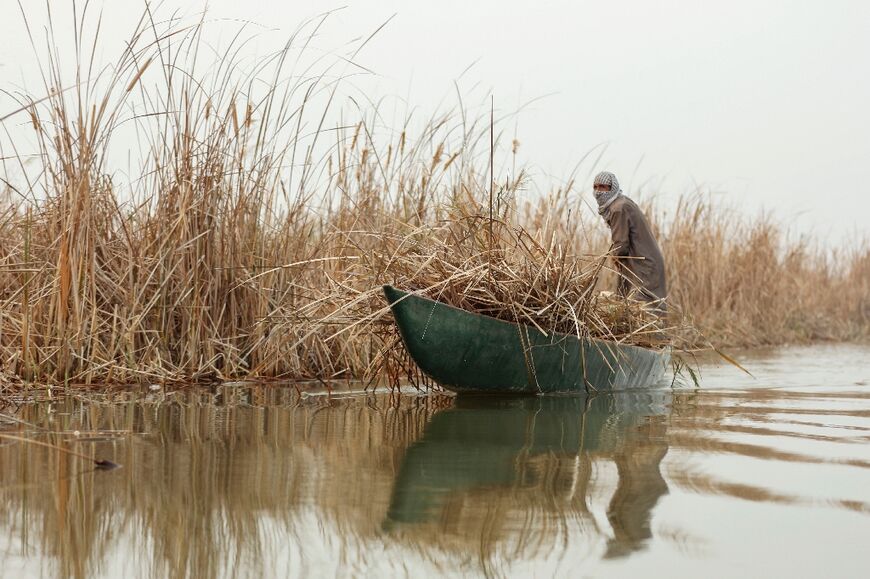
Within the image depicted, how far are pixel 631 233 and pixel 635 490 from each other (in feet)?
17.2

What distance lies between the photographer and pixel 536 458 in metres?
4.10

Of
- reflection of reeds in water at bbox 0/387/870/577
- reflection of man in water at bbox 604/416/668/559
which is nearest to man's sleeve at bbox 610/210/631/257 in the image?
reflection of reeds in water at bbox 0/387/870/577

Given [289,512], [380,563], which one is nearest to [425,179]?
[289,512]

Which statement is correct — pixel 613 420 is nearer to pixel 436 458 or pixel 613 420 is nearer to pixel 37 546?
pixel 436 458

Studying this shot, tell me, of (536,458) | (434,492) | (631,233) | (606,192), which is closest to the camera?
(434,492)

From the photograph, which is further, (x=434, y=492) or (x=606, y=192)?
(x=606, y=192)

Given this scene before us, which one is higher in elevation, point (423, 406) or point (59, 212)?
point (59, 212)

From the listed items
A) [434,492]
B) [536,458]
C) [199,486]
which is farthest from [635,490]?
[199,486]

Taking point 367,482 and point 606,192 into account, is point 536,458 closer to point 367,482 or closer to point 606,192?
point 367,482

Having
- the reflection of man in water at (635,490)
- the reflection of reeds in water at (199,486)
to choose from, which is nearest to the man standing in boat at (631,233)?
the reflection of reeds in water at (199,486)

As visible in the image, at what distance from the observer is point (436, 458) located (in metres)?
4.09

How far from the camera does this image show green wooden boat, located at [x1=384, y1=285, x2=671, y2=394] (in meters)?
5.91

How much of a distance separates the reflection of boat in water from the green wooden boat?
0.17 metres

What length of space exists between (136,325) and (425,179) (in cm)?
230
